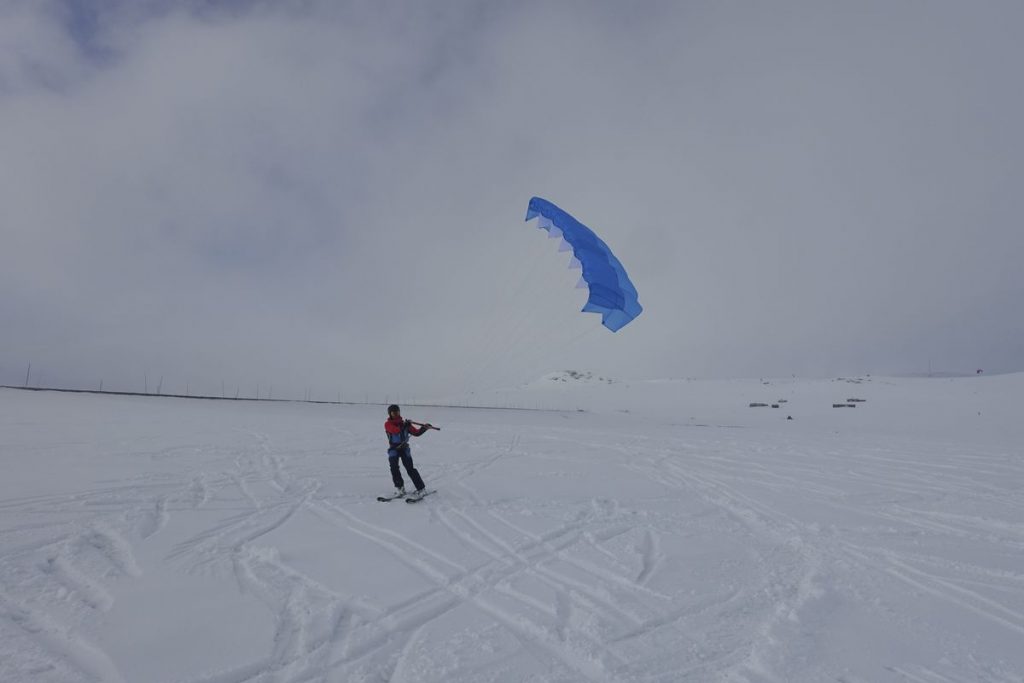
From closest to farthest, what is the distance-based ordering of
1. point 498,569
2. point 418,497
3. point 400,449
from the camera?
1. point 498,569
2. point 418,497
3. point 400,449

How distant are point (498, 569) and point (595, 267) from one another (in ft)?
41.4

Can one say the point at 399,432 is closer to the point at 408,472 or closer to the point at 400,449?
the point at 400,449

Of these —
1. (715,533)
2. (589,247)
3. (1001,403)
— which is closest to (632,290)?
(589,247)

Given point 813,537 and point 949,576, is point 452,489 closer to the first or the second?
point 813,537

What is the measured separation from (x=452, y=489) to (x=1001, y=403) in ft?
135

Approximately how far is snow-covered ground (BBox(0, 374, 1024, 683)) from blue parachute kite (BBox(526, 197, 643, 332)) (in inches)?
216

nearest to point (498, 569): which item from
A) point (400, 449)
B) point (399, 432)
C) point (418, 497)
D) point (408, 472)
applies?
point (418, 497)

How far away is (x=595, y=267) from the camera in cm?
1703

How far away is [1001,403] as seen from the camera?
33.8m

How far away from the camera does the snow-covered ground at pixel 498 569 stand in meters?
3.96

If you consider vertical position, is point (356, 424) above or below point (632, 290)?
below

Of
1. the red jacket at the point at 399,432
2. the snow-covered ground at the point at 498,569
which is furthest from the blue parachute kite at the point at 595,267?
the red jacket at the point at 399,432

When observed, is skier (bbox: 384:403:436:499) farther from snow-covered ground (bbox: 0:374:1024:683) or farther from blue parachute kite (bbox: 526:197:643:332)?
blue parachute kite (bbox: 526:197:643:332)

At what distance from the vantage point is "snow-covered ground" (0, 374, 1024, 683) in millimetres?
3959
